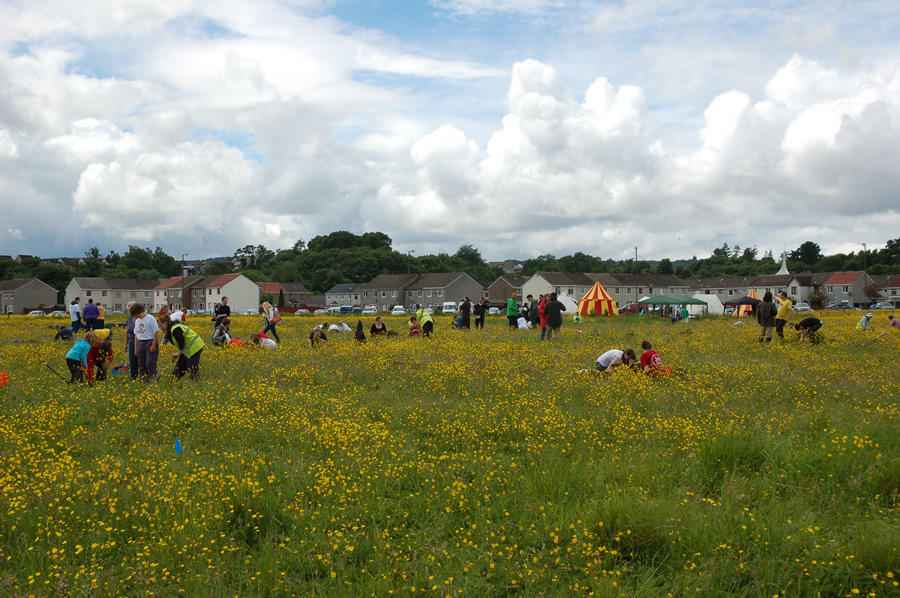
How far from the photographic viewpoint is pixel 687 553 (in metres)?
4.32

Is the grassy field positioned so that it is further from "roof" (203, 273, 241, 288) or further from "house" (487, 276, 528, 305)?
"house" (487, 276, 528, 305)

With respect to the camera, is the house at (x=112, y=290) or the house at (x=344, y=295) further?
the house at (x=344, y=295)

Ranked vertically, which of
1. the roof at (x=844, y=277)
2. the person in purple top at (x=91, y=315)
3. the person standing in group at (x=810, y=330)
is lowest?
the person standing in group at (x=810, y=330)

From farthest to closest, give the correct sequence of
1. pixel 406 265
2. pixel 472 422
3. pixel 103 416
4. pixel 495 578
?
pixel 406 265
pixel 103 416
pixel 472 422
pixel 495 578

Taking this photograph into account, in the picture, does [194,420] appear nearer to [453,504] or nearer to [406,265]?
[453,504]

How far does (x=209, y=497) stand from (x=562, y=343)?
45.0 ft

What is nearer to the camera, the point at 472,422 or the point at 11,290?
the point at 472,422

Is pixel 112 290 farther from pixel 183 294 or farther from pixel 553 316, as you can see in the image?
pixel 553 316

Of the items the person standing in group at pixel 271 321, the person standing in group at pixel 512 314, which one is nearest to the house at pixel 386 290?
the person standing in group at pixel 512 314

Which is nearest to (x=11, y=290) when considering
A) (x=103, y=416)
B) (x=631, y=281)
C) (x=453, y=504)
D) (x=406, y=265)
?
(x=406, y=265)

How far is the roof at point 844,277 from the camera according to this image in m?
92.6

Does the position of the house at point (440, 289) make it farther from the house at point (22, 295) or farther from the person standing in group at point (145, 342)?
the person standing in group at point (145, 342)

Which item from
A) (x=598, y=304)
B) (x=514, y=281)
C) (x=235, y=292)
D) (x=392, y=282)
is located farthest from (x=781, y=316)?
(x=514, y=281)

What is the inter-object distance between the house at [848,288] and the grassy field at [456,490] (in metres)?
98.5
